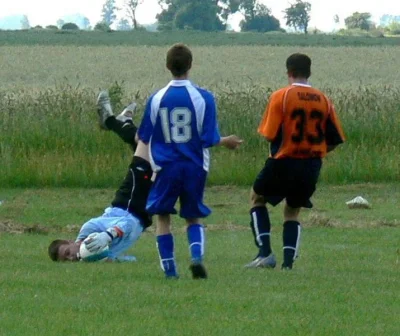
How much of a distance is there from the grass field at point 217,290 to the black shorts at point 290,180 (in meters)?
0.59

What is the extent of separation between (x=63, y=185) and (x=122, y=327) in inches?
430

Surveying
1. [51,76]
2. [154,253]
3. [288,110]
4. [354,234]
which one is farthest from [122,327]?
[51,76]

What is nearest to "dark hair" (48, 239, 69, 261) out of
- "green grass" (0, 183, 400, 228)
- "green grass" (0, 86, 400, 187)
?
"green grass" (0, 183, 400, 228)

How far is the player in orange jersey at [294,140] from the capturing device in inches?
345

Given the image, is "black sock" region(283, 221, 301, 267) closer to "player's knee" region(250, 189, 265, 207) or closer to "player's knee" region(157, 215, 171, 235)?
"player's knee" region(250, 189, 265, 207)

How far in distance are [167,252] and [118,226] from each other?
1.32 m

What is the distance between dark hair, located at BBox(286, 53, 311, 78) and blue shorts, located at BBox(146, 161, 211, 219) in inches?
A: 48.2

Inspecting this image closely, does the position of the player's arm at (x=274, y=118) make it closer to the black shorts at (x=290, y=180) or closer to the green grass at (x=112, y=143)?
the black shorts at (x=290, y=180)

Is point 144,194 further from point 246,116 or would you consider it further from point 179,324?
point 246,116

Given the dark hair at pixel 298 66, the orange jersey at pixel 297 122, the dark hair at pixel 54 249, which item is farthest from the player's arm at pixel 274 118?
the dark hair at pixel 54 249

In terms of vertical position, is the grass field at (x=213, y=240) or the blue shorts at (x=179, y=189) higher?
the blue shorts at (x=179, y=189)

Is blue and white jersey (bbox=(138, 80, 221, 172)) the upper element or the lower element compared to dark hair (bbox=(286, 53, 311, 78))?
lower

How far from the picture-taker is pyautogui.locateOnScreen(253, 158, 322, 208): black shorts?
8906 millimetres

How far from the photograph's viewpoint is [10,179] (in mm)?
17297
